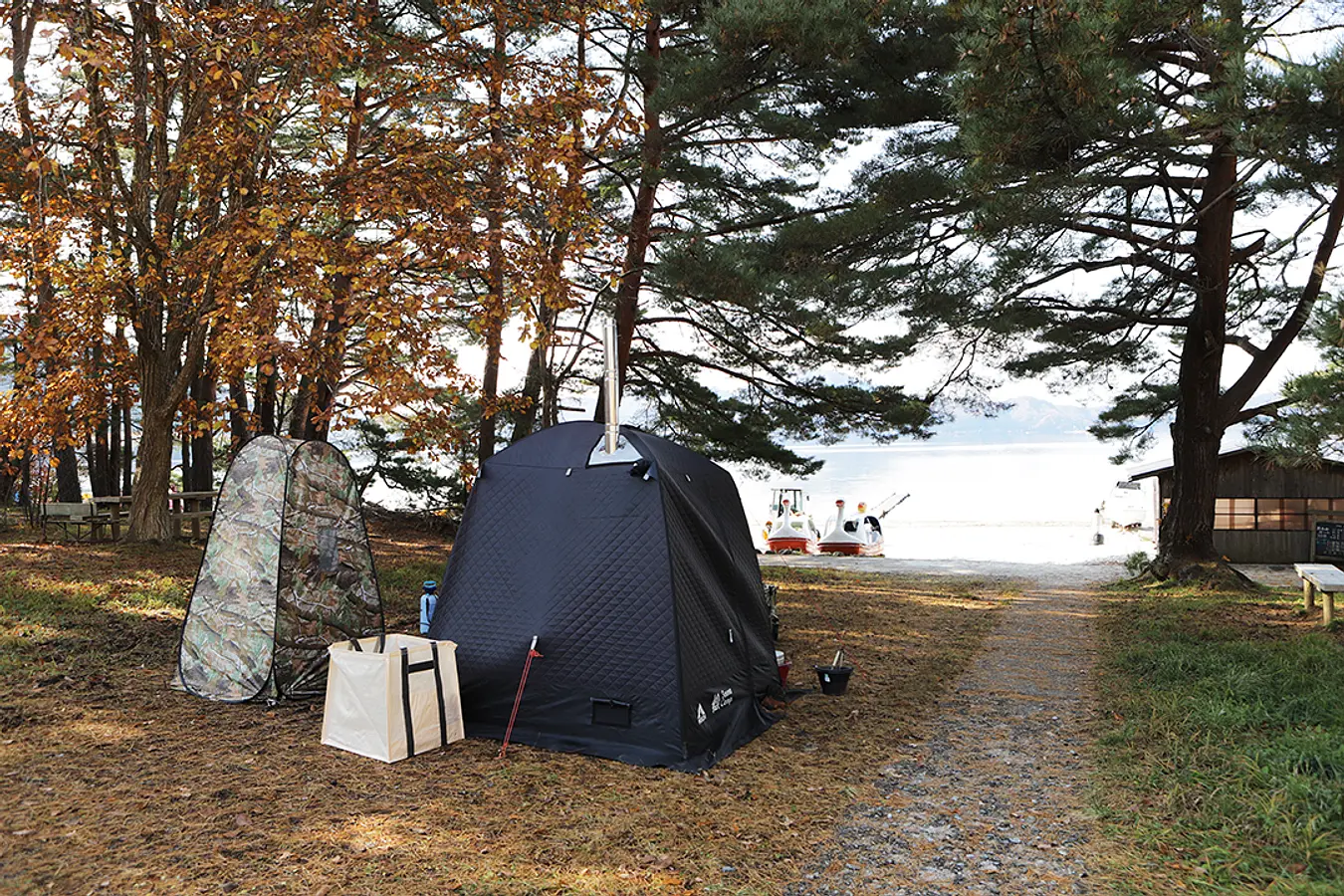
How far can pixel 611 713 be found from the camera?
182 inches

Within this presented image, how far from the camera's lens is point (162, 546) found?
1051 centimetres

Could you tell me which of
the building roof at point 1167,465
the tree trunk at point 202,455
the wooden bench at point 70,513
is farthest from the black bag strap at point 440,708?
the building roof at point 1167,465

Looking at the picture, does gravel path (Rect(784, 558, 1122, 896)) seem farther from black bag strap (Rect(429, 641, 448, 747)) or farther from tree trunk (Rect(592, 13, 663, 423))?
tree trunk (Rect(592, 13, 663, 423))

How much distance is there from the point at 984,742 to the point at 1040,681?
1672mm

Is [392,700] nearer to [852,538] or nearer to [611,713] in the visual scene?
[611,713]

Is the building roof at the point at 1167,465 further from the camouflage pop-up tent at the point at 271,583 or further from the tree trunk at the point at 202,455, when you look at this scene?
the tree trunk at the point at 202,455

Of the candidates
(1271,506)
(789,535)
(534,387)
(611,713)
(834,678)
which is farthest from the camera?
(789,535)

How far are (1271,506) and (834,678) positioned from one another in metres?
14.5

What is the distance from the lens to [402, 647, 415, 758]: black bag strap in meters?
4.48

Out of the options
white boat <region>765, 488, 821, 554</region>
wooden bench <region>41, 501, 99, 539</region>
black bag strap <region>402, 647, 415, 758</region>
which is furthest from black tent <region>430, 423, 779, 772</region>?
white boat <region>765, 488, 821, 554</region>

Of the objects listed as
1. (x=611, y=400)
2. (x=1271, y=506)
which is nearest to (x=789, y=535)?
(x=1271, y=506)

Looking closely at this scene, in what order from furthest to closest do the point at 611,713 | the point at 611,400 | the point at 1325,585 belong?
the point at 1325,585 → the point at 611,400 → the point at 611,713

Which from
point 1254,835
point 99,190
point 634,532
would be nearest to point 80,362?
point 99,190

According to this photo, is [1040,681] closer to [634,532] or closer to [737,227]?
[634,532]
